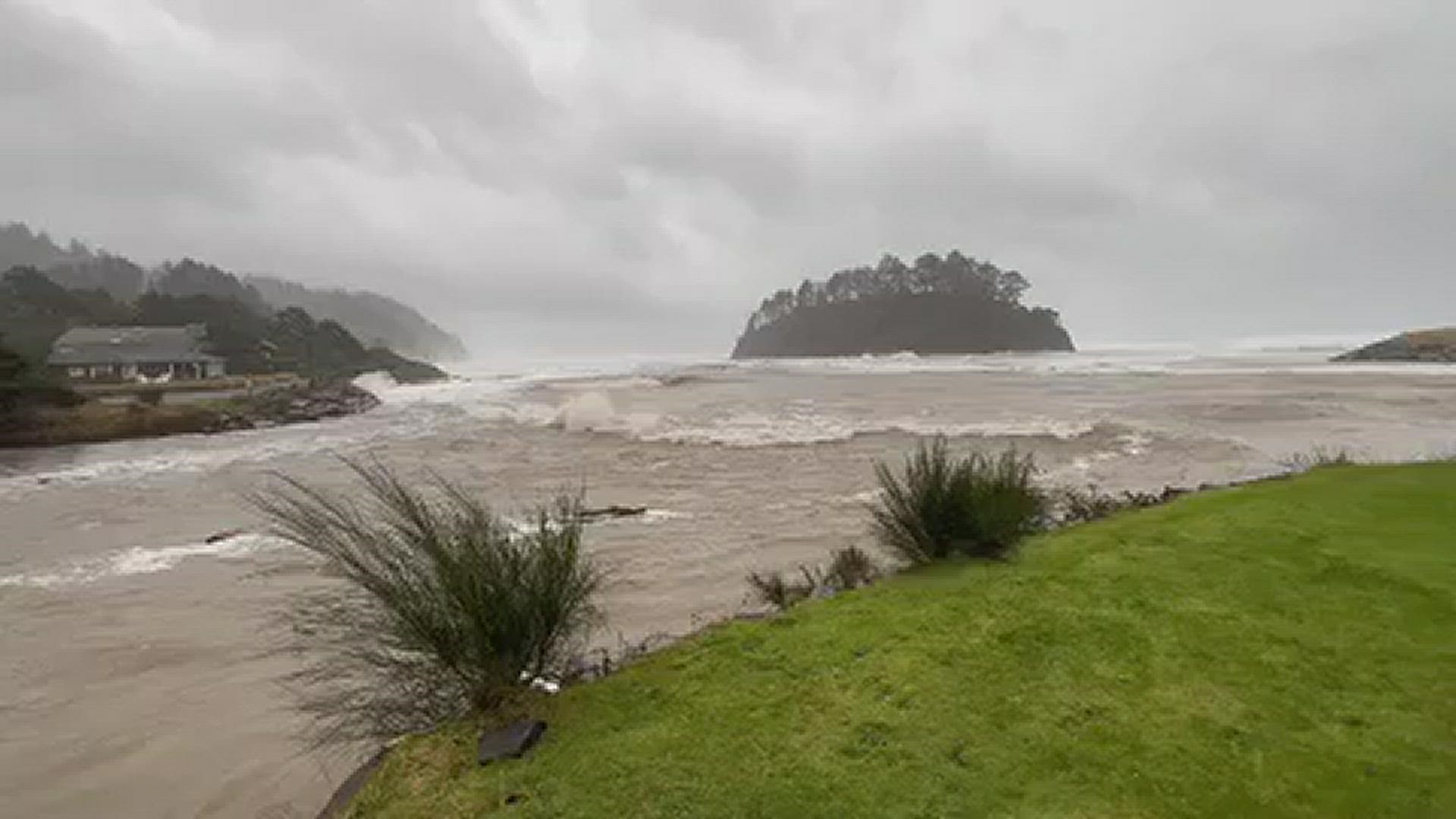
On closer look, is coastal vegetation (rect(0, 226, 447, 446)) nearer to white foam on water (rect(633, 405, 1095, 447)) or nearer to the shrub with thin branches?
white foam on water (rect(633, 405, 1095, 447))

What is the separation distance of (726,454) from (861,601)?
547 inches

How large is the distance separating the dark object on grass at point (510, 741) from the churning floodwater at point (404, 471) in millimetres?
1534

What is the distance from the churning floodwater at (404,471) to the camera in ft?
17.4

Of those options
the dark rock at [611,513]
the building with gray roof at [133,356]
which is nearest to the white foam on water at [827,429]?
the dark rock at [611,513]

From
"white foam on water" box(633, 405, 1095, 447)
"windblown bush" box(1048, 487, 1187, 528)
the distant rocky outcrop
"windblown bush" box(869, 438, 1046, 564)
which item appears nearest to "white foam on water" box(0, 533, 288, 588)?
"windblown bush" box(869, 438, 1046, 564)

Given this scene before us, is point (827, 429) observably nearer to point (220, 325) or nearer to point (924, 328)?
point (220, 325)

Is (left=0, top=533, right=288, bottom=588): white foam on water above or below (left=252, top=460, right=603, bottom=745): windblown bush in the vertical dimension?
below

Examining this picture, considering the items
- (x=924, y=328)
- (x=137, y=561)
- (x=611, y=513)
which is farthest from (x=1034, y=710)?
(x=924, y=328)

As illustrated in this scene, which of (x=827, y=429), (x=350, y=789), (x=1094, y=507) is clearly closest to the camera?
(x=350, y=789)

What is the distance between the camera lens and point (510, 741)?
12.3ft

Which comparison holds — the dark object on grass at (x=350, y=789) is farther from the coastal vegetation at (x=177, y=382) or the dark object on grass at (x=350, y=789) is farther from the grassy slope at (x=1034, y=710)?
the coastal vegetation at (x=177, y=382)

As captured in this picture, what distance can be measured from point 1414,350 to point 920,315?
74.7 meters

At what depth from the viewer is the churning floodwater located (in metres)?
5.31

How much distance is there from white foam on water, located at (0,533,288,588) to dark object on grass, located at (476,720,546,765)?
8532 millimetres
